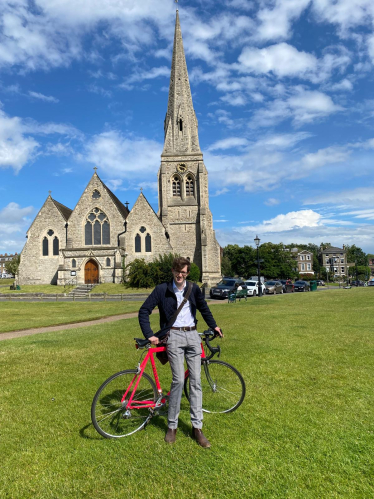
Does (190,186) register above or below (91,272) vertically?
above

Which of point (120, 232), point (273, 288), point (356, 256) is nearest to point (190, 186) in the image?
point (120, 232)

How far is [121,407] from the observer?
4395 millimetres

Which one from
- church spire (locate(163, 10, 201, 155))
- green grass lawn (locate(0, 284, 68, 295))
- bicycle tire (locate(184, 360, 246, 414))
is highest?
church spire (locate(163, 10, 201, 155))

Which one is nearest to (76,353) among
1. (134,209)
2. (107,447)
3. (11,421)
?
(11,421)

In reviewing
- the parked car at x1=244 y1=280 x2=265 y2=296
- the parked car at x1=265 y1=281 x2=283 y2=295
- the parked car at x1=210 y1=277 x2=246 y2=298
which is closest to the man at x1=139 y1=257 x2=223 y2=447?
the parked car at x1=210 y1=277 x2=246 y2=298

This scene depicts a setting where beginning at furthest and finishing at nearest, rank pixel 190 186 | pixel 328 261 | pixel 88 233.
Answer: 1. pixel 328 261
2. pixel 190 186
3. pixel 88 233

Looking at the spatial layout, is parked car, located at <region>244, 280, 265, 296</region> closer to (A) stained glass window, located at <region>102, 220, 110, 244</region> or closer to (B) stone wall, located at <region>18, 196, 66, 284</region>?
(A) stained glass window, located at <region>102, 220, 110, 244</region>

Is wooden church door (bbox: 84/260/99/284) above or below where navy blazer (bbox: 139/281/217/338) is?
above

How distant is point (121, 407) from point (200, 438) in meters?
1.04

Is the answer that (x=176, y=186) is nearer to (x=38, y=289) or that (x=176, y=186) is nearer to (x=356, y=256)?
(x=38, y=289)

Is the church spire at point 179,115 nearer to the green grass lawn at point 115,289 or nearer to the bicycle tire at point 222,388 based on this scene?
the green grass lawn at point 115,289

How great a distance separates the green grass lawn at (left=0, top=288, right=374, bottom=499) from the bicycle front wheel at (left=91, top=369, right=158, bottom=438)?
0.53ft

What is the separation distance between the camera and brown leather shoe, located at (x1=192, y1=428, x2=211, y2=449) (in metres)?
3.93

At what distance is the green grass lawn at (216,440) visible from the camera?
3.24 m
